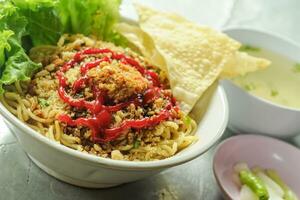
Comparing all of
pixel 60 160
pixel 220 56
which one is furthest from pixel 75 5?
pixel 60 160

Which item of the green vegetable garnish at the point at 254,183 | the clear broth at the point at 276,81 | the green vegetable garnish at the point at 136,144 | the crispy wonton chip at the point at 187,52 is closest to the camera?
the green vegetable garnish at the point at 136,144

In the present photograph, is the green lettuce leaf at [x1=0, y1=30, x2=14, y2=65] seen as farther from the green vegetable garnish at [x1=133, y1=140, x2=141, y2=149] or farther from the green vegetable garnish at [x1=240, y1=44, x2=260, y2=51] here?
the green vegetable garnish at [x1=240, y1=44, x2=260, y2=51]

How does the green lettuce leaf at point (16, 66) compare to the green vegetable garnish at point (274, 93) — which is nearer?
the green lettuce leaf at point (16, 66)

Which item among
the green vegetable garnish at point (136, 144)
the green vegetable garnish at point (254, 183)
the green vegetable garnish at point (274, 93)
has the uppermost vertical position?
the green vegetable garnish at point (136, 144)

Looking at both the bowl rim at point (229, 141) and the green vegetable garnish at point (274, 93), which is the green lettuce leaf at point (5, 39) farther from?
the green vegetable garnish at point (274, 93)

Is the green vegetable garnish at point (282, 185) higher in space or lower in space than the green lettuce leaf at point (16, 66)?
lower

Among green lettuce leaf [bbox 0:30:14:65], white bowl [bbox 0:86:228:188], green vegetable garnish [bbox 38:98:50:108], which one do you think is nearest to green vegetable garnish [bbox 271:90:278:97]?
white bowl [bbox 0:86:228:188]

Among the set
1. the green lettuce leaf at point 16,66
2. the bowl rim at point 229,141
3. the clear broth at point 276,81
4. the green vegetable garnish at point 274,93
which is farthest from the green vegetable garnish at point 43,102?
the green vegetable garnish at point 274,93

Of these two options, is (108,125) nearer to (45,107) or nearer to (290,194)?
(45,107)

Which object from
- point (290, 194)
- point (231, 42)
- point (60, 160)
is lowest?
point (290, 194)
